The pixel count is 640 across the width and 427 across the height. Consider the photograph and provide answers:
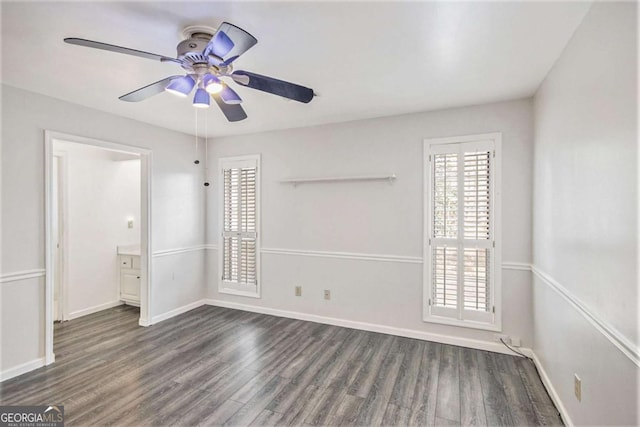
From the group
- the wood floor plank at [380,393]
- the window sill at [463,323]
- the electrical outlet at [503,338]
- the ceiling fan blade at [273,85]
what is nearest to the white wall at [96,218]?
the ceiling fan blade at [273,85]

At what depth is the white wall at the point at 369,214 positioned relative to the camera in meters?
3.09

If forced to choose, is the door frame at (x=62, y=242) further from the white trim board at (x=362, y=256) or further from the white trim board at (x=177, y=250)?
the white trim board at (x=362, y=256)

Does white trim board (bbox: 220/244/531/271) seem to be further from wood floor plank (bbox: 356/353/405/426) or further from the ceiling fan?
the ceiling fan

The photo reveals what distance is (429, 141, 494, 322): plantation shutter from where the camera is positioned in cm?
318

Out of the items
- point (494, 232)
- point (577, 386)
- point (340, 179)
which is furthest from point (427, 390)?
point (340, 179)

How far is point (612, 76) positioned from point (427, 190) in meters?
2.04

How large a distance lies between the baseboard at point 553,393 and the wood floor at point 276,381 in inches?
1.9

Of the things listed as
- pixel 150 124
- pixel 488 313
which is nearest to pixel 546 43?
pixel 488 313

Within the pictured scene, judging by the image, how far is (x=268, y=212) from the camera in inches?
170

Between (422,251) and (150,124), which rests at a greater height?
(150,124)

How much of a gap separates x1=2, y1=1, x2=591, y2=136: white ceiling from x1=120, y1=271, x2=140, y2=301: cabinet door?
8.40 feet

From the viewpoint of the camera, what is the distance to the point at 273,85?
6.38 ft

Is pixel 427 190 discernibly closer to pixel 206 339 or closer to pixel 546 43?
pixel 546 43

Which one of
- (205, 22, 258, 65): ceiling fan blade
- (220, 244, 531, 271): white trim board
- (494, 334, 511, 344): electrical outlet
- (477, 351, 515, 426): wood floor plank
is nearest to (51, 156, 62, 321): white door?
(220, 244, 531, 271): white trim board
